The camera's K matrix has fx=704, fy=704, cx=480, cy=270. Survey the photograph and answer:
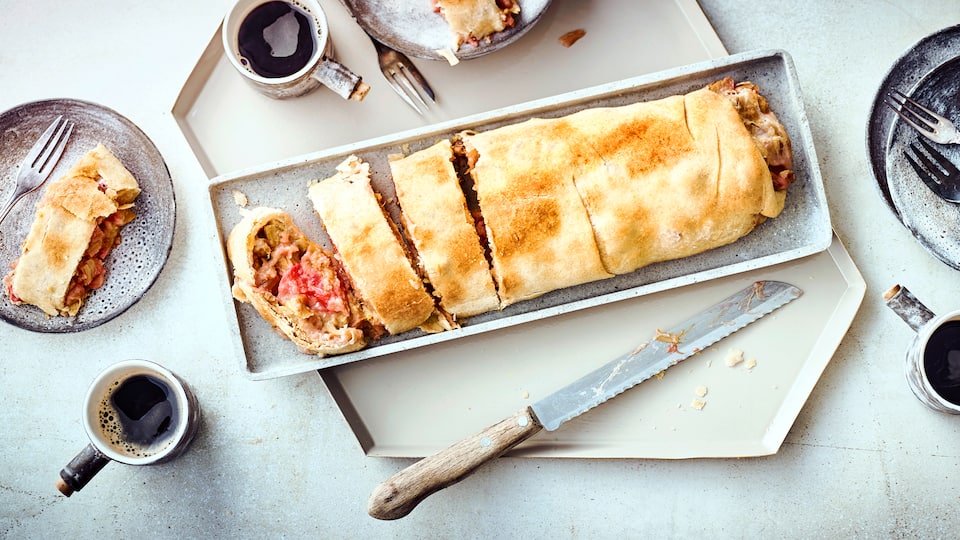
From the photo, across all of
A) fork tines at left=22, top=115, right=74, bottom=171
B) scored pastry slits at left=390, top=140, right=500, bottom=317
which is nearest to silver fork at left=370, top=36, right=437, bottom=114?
scored pastry slits at left=390, top=140, right=500, bottom=317

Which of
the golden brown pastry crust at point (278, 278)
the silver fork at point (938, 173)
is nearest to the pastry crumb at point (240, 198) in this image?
the golden brown pastry crust at point (278, 278)

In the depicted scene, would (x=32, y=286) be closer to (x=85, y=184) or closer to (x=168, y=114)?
(x=85, y=184)

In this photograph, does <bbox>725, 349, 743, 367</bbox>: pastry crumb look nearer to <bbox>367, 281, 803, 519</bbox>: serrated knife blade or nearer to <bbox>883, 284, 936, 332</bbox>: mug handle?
<bbox>367, 281, 803, 519</bbox>: serrated knife blade

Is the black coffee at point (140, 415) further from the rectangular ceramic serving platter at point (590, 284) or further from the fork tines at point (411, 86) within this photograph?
the fork tines at point (411, 86)

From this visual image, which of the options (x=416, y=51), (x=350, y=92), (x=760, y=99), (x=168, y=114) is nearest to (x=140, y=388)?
(x=168, y=114)

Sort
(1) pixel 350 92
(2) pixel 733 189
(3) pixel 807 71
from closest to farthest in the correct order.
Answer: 1. (2) pixel 733 189
2. (1) pixel 350 92
3. (3) pixel 807 71
